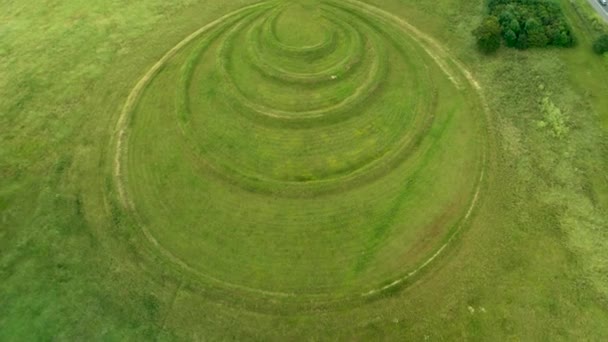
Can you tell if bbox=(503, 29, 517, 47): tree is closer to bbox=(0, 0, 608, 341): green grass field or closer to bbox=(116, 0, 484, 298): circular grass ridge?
bbox=(0, 0, 608, 341): green grass field

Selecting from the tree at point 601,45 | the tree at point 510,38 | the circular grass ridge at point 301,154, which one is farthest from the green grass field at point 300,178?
the tree at point 510,38

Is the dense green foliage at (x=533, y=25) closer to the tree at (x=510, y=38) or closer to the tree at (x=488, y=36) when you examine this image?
the tree at (x=510, y=38)

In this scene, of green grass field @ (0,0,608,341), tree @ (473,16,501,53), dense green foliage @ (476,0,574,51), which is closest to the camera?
green grass field @ (0,0,608,341)

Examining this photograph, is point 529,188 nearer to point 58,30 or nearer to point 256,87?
point 256,87

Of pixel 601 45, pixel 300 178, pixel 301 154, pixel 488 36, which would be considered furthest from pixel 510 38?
pixel 300 178

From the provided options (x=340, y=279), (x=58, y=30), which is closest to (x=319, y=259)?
(x=340, y=279)

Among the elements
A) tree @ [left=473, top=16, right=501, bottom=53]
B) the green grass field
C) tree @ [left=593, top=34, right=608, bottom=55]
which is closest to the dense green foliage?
tree @ [left=473, top=16, right=501, bottom=53]

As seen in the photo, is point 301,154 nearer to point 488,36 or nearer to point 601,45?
point 488,36
